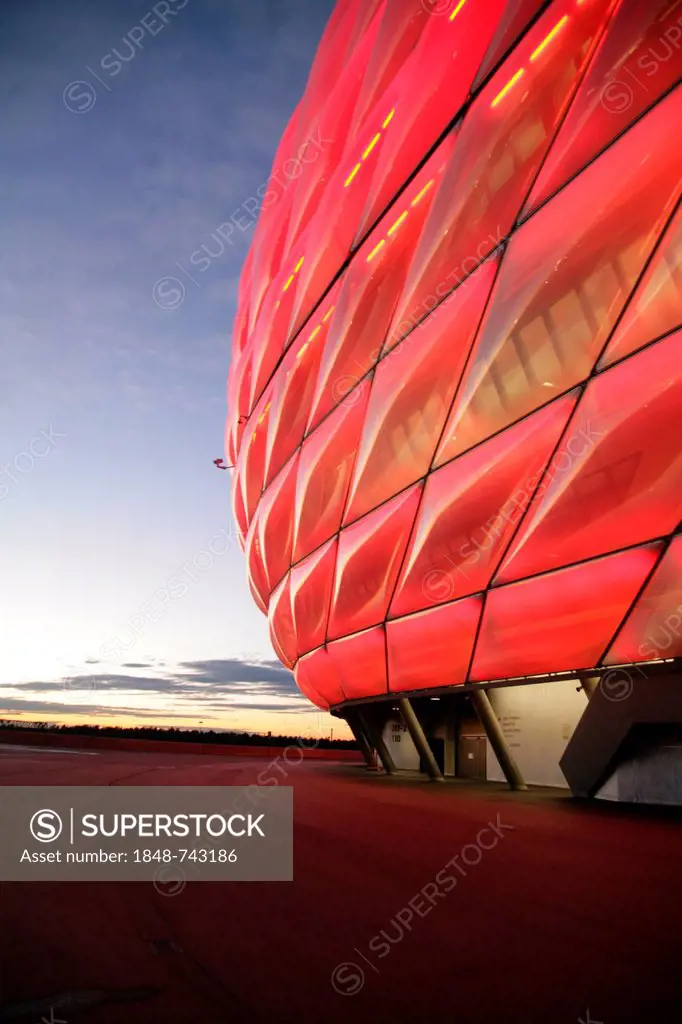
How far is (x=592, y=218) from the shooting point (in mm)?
7824

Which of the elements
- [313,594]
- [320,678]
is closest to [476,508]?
[313,594]

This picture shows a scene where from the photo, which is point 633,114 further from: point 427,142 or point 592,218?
point 427,142

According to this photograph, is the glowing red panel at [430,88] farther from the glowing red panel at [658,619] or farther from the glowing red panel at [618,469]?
the glowing red panel at [658,619]

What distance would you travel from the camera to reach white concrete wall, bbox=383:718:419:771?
72.4ft

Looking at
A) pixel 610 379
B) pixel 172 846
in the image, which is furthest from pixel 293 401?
pixel 172 846

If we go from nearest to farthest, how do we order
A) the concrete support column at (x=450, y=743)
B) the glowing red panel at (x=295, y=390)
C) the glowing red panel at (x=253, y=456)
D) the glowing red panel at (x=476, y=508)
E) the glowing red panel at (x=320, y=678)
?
the glowing red panel at (x=476, y=508), the glowing red panel at (x=295, y=390), the glowing red panel at (x=320, y=678), the glowing red panel at (x=253, y=456), the concrete support column at (x=450, y=743)

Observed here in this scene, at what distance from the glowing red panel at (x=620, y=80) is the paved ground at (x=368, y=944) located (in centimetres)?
749

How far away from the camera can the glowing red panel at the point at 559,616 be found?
8.38 meters

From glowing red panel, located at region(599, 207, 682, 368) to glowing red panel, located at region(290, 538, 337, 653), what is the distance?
26.4ft

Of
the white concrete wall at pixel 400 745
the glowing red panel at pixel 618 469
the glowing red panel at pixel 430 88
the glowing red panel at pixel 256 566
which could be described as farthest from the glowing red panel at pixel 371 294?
the white concrete wall at pixel 400 745

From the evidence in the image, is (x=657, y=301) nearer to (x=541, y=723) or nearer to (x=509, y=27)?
(x=509, y=27)

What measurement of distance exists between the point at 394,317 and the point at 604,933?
9.70 m

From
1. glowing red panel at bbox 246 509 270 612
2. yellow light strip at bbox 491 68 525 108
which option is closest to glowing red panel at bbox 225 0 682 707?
yellow light strip at bbox 491 68 525 108

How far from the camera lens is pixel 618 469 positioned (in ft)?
26.8
